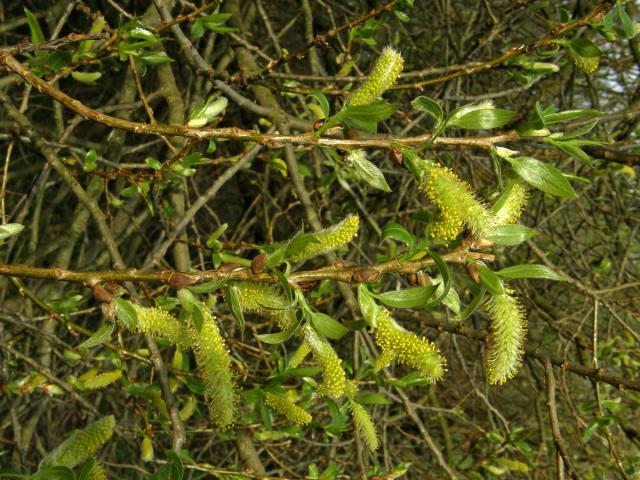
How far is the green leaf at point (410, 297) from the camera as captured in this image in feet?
3.56

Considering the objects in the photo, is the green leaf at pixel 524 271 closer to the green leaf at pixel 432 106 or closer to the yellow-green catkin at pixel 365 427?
the green leaf at pixel 432 106

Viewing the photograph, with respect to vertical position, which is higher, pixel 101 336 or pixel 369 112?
pixel 369 112

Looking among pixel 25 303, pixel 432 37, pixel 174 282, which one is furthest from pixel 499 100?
pixel 174 282

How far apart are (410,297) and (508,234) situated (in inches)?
8.8

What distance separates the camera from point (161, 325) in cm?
119

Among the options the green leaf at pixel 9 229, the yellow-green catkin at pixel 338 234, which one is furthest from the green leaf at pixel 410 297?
the green leaf at pixel 9 229

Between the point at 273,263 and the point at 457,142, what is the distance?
39 cm

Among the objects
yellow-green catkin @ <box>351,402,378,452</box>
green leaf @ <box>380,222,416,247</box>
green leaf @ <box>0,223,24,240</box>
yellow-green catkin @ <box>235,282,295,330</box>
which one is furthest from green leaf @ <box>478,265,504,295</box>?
green leaf @ <box>0,223,24,240</box>

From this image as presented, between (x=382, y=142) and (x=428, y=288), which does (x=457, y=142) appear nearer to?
(x=382, y=142)

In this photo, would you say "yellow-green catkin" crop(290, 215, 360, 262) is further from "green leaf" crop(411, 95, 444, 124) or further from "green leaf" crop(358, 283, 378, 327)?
"green leaf" crop(411, 95, 444, 124)

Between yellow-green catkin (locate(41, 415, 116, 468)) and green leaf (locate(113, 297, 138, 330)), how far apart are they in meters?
0.37

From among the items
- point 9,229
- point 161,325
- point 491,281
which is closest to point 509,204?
point 491,281

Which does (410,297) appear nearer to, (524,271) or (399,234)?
(399,234)

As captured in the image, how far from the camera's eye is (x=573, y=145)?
1.22 metres
